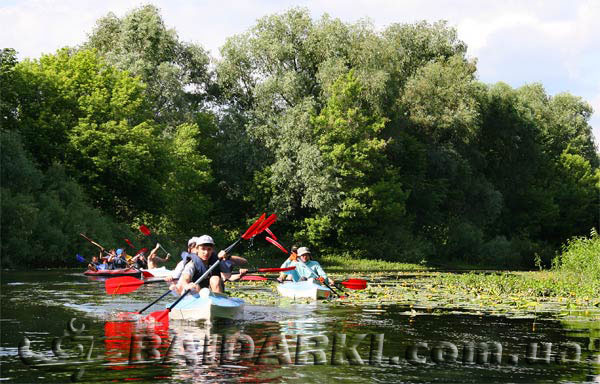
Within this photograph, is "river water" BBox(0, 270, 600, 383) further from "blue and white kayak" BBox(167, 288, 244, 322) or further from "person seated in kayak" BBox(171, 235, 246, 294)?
"person seated in kayak" BBox(171, 235, 246, 294)

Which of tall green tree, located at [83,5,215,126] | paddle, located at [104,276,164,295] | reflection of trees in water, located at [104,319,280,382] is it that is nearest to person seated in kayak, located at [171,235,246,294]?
reflection of trees in water, located at [104,319,280,382]

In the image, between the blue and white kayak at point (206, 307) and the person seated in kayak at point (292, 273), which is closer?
the blue and white kayak at point (206, 307)

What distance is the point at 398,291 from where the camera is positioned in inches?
1024

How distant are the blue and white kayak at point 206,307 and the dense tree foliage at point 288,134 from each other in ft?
88.4

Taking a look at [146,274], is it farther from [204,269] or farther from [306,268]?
[204,269]

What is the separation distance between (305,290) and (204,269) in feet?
20.1

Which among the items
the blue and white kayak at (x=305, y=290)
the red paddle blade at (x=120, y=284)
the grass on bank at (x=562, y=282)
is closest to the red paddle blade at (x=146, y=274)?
the blue and white kayak at (x=305, y=290)

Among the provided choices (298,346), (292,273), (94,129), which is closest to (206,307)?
(298,346)

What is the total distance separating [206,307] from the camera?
16.9 metres

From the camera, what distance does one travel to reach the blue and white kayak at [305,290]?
23.2 metres

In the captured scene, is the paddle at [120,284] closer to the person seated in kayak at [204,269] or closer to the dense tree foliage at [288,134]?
the person seated in kayak at [204,269]

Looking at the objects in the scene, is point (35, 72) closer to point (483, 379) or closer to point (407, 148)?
point (407, 148)

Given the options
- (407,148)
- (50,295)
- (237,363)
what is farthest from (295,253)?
(407,148)

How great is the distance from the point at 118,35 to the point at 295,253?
38852 mm
